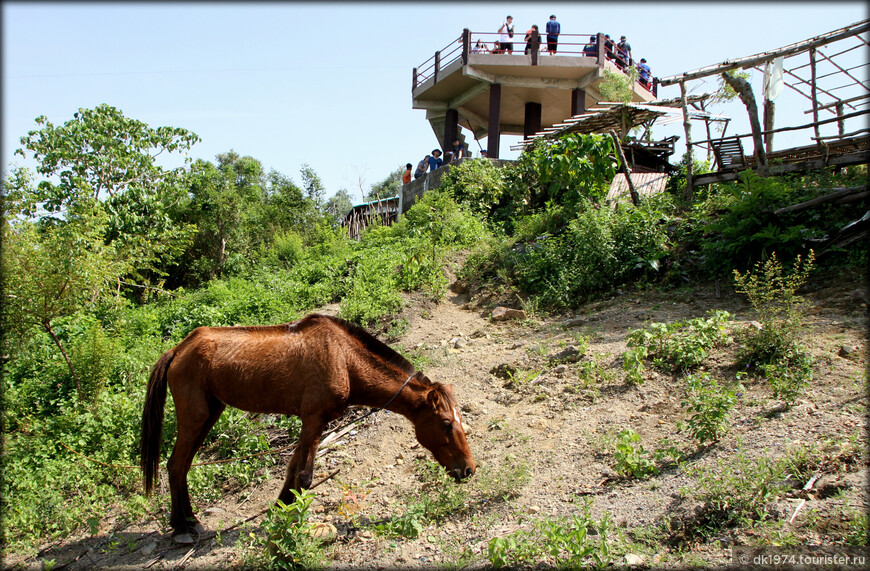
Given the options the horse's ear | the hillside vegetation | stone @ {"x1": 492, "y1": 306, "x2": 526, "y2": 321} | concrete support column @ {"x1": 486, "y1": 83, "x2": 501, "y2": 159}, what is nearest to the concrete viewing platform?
concrete support column @ {"x1": 486, "y1": 83, "x2": 501, "y2": 159}

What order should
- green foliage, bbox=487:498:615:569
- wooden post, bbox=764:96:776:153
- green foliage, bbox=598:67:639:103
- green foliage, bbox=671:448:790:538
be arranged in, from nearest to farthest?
green foliage, bbox=487:498:615:569 < green foliage, bbox=671:448:790:538 < wooden post, bbox=764:96:776:153 < green foliage, bbox=598:67:639:103

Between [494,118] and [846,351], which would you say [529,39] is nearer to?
[494,118]

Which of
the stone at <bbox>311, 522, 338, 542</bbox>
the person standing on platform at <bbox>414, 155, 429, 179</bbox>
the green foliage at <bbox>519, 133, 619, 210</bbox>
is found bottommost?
the stone at <bbox>311, 522, 338, 542</bbox>

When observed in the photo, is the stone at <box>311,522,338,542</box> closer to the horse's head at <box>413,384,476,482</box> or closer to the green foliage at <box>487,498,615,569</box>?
the horse's head at <box>413,384,476,482</box>

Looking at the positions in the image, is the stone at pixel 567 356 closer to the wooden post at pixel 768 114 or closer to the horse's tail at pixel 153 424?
the horse's tail at pixel 153 424

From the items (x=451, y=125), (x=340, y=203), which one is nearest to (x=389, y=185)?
(x=340, y=203)

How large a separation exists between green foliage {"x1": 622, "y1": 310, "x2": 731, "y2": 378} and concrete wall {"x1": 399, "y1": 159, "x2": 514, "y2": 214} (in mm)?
10790

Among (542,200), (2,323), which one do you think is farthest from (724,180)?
(2,323)

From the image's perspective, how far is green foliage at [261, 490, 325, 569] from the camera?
4168 mm

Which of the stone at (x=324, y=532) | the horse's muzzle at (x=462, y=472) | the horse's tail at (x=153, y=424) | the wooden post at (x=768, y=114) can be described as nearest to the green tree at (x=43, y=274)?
the horse's tail at (x=153, y=424)

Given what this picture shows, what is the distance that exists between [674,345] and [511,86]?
15.7 m

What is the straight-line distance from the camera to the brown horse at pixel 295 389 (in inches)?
192

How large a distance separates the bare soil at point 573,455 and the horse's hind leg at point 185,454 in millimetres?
221

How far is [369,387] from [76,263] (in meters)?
5.05
